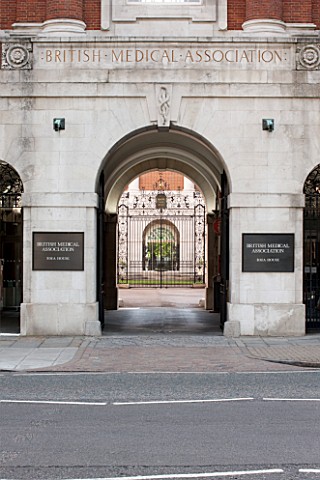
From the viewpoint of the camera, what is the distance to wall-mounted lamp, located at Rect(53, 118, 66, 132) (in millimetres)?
17156

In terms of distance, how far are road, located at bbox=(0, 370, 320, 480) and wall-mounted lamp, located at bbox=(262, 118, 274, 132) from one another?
6927 millimetres

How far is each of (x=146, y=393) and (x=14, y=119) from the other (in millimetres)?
8839

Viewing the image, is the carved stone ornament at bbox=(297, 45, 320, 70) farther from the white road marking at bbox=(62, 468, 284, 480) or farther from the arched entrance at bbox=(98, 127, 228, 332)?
the white road marking at bbox=(62, 468, 284, 480)

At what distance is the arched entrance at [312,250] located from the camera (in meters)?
18.5

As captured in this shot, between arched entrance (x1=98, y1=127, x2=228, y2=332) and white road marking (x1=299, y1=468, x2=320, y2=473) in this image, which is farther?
arched entrance (x1=98, y1=127, x2=228, y2=332)

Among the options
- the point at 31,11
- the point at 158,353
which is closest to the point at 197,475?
the point at 158,353

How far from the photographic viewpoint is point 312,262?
Answer: 64.0 feet

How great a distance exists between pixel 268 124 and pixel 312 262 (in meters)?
4.21

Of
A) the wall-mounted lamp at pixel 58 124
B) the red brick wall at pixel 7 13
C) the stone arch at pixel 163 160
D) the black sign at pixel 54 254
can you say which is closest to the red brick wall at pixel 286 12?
the stone arch at pixel 163 160

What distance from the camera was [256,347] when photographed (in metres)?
15.5

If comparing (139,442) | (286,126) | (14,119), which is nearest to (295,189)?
(286,126)

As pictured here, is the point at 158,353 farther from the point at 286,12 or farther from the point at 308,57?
the point at 286,12

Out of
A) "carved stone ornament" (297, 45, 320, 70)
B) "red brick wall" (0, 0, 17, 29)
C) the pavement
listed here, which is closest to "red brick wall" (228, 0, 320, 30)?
"carved stone ornament" (297, 45, 320, 70)

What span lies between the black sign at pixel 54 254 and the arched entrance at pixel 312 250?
224 inches
